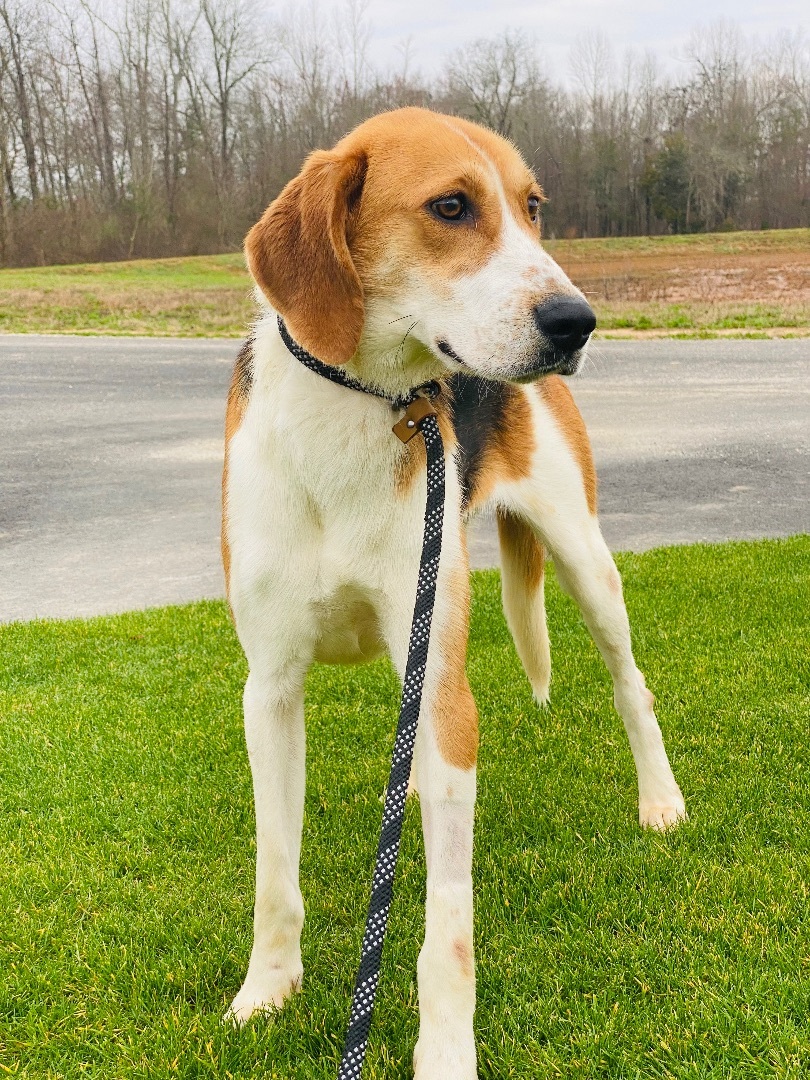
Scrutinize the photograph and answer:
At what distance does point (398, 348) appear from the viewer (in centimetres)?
241

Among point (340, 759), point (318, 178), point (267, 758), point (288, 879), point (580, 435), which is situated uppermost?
point (318, 178)

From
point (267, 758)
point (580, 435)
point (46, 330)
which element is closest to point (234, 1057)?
point (267, 758)

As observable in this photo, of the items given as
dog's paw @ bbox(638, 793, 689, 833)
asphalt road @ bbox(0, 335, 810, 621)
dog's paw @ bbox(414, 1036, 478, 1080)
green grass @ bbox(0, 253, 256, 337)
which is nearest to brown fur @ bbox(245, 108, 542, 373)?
dog's paw @ bbox(414, 1036, 478, 1080)

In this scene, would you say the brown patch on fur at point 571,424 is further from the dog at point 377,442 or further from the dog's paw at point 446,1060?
the dog's paw at point 446,1060

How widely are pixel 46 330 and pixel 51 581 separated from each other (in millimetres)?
15562

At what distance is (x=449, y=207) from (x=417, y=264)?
142mm

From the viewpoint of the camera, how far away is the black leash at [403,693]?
2.07m

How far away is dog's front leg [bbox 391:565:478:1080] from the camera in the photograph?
7.81 ft

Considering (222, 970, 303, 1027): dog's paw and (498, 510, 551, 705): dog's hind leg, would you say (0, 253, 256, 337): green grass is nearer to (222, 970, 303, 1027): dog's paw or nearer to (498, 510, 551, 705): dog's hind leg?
(498, 510, 551, 705): dog's hind leg

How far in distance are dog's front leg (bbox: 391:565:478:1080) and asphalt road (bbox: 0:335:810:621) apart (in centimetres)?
404

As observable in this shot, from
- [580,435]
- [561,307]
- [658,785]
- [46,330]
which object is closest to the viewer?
[561,307]

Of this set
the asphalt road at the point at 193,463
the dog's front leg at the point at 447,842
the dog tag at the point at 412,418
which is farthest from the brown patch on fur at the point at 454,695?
the asphalt road at the point at 193,463

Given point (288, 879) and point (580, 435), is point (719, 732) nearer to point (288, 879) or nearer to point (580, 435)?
point (580, 435)

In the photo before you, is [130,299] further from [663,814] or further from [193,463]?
[663,814]
